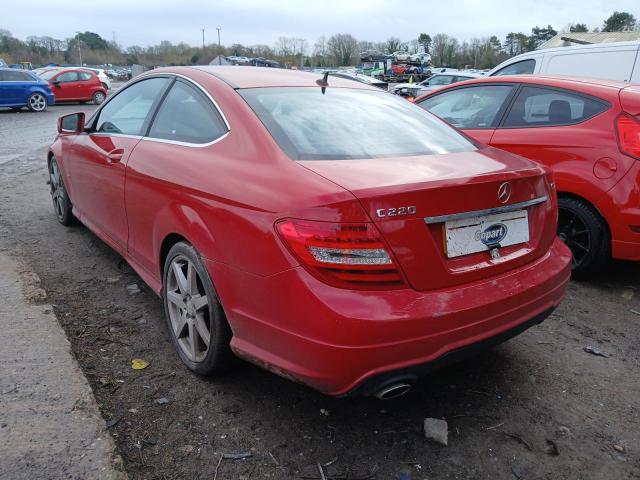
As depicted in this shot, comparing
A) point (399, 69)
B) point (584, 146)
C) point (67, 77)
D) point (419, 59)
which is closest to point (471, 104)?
point (584, 146)

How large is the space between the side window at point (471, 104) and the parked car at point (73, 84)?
20.5m

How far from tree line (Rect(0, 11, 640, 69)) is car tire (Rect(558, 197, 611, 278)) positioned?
83.2 m

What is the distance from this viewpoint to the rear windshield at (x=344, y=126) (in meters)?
2.45

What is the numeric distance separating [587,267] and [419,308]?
264cm

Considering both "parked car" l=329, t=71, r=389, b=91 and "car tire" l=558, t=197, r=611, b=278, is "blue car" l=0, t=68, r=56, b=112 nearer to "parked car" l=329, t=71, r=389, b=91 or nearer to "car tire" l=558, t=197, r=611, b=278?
"parked car" l=329, t=71, r=389, b=91

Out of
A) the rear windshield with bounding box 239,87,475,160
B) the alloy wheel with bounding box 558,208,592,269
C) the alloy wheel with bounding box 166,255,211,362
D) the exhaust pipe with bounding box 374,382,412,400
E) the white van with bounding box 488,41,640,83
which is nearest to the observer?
the exhaust pipe with bounding box 374,382,412,400

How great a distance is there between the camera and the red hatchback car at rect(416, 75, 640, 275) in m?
3.74

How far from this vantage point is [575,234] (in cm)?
409

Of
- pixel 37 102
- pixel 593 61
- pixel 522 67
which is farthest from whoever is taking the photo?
pixel 37 102

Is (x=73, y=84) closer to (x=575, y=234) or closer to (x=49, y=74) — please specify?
(x=49, y=74)

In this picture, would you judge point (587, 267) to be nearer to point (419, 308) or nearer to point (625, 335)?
point (625, 335)

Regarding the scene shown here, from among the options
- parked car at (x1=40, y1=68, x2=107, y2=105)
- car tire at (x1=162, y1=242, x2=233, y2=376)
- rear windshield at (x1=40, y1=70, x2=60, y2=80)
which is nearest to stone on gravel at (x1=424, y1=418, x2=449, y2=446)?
car tire at (x1=162, y1=242, x2=233, y2=376)

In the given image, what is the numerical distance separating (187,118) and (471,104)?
304 centimetres

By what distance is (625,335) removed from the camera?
131 inches
